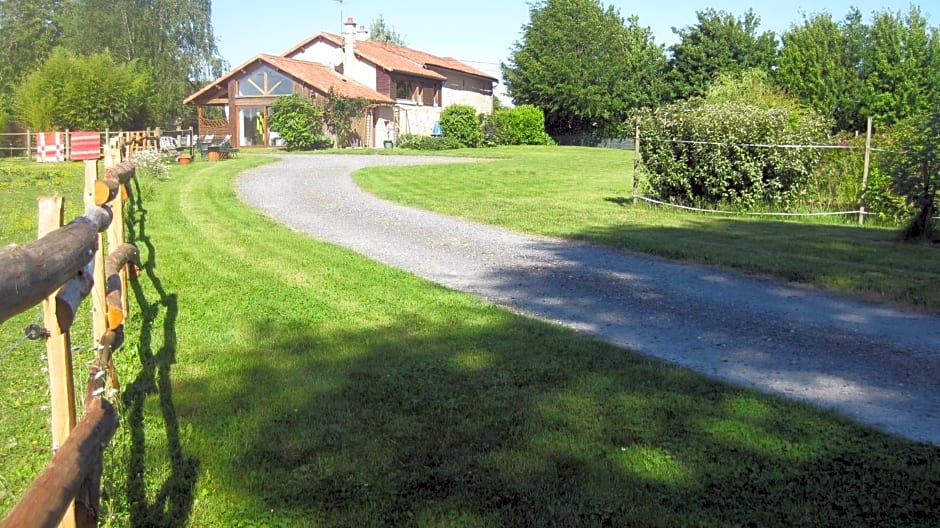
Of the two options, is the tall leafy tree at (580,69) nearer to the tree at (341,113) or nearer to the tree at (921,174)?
the tree at (341,113)

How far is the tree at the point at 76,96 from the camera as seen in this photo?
41.6m

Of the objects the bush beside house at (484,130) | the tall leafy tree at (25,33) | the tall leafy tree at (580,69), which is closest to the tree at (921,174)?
the bush beside house at (484,130)

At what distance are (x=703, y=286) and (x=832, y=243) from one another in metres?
3.83

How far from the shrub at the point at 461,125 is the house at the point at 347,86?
111 inches

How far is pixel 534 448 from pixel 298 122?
38.2 meters

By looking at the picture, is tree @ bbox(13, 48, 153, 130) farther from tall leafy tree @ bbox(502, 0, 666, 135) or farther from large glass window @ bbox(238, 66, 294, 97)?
tall leafy tree @ bbox(502, 0, 666, 135)

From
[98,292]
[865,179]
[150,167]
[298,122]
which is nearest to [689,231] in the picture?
[865,179]

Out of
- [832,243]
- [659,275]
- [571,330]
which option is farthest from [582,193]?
[571,330]

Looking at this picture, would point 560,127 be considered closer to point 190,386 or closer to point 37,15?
point 37,15

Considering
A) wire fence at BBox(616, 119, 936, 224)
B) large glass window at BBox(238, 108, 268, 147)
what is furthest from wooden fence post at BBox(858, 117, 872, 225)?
large glass window at BBox(238, 108, 268, 147)

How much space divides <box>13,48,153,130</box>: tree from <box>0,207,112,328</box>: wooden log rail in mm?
41966

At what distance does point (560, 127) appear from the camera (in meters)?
61.3

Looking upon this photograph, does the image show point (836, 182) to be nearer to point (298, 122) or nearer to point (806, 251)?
point (806, 251)

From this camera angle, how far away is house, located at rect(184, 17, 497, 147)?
45.4 metres
